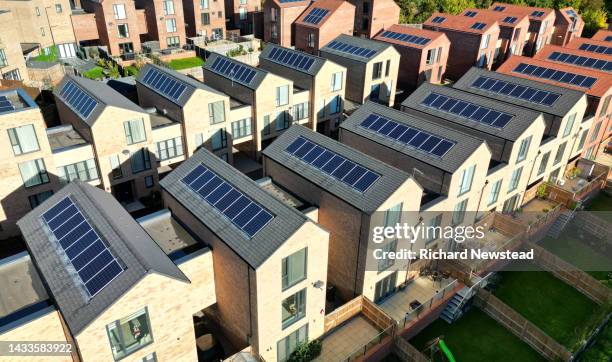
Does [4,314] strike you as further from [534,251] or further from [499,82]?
[499,82]

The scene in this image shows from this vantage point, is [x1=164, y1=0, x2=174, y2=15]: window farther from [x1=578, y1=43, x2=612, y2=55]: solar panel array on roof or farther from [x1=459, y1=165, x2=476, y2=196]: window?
[x1=578, y1=43, x2=612, y2=55]: solar panel array on roof

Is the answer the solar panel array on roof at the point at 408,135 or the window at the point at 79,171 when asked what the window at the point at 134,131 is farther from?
the solar panel array on roof at the point at 408,135

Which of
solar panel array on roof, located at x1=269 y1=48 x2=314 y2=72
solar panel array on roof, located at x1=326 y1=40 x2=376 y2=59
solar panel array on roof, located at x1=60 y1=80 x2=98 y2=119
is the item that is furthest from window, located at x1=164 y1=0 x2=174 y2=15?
solar panel array on roof, located at x1=60 y1=80 x2=98 y2=119

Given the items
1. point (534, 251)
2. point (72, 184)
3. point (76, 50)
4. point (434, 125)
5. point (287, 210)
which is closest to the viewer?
point (287, 210)

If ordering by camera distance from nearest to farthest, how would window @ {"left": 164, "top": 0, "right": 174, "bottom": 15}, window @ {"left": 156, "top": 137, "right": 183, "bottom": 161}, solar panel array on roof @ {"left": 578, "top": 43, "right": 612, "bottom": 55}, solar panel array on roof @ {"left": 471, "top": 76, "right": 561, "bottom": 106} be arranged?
window @ {"left": 156, "top": 137, "right": 183, "bottom": 161} < solar panel array on roof @ {"left": 471, "top": 76, "right": 561, "bottom": 106} < solar panel array on roof @ {"left": 578, "top": 43, "right": 612, "bottom": 55} < window @ {"left": 164, "top": 0, "right": 174, "bottom": 15}

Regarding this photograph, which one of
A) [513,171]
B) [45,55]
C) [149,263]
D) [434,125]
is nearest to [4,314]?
[149,263]

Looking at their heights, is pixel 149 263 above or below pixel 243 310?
above
